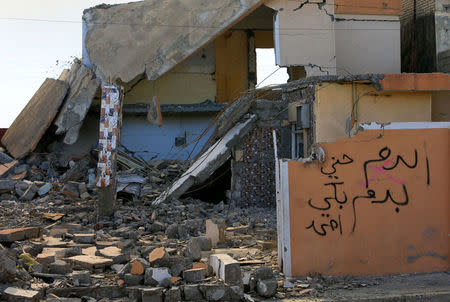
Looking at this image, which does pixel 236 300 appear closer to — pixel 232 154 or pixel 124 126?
pixel 232 154

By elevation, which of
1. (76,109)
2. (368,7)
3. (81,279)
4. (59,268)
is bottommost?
(81,279)

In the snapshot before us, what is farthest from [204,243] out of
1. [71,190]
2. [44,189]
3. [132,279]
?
[44,189]

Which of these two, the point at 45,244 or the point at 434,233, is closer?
the point at 434,233

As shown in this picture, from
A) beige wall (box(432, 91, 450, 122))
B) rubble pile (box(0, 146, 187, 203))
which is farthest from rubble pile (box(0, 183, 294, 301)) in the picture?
beige wall (box(432, 91, 450, 122))

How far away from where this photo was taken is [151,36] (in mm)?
16422

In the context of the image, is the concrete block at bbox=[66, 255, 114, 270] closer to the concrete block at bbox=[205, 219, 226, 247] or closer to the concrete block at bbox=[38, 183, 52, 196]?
the concrete block at bbox=[205, 219, 226, 247]

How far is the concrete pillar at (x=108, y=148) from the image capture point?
1059 centimetres

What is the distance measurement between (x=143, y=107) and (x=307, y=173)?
12.4 meters

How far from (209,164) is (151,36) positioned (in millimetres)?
5742

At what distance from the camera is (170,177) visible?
14.5 m

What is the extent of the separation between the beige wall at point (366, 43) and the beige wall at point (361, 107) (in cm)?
501

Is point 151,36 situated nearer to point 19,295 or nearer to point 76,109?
point 76,109

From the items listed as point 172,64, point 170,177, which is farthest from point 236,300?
point 172,64

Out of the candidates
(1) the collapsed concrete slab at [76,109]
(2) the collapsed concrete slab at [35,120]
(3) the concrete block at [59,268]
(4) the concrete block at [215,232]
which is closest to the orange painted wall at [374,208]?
(4) the concrete block at [215,232]
